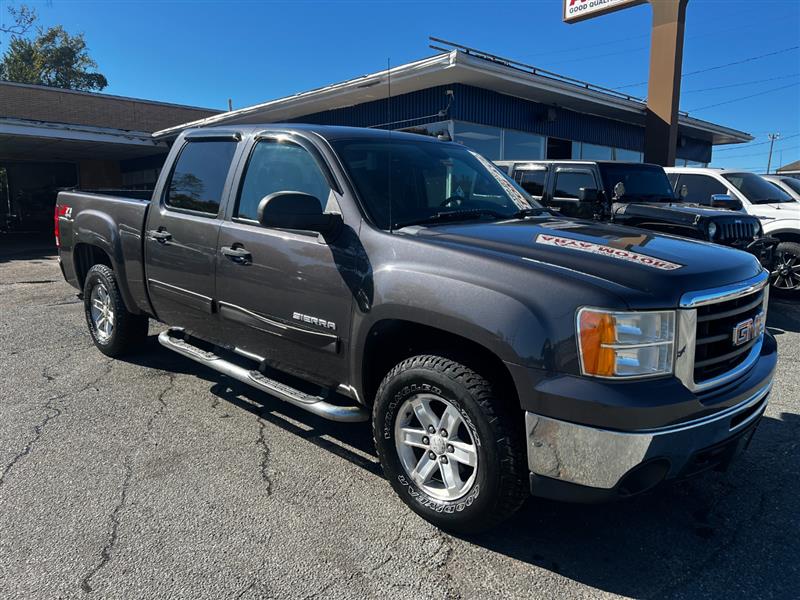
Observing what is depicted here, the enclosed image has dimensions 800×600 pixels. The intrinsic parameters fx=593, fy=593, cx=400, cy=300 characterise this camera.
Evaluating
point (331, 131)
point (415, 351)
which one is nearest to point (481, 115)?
point (331, 131)

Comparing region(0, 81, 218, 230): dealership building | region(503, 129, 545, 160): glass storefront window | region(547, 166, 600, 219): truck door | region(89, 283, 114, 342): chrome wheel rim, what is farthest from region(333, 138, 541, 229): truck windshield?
region(0, 81, 218, 230): dealership building

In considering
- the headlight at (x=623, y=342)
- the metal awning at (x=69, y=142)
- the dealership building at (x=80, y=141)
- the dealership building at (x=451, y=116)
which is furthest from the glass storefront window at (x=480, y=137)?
the metal awning at (x=69, y=142)

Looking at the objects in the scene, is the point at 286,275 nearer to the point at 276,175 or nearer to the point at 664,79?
the point at 276,175

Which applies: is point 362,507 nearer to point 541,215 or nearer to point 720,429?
point 720,429

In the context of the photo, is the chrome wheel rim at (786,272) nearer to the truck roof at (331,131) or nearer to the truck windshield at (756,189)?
the truck windshield at (756,189)


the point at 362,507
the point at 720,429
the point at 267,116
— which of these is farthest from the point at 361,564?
the point at 267,116

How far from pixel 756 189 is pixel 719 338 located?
8.32 metres

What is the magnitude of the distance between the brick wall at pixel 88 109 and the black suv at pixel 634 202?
21.4 m

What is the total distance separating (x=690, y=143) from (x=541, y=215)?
21602mm

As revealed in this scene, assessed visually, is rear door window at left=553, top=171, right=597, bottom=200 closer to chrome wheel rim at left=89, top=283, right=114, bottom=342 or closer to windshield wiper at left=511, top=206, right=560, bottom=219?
windshield wiper at left=511, top=206, right=560, bottom=219

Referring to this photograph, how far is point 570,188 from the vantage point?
323 inches

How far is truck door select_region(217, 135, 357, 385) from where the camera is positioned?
123 inches

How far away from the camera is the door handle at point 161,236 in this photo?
4.27m

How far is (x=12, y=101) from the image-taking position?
22.5 metres
